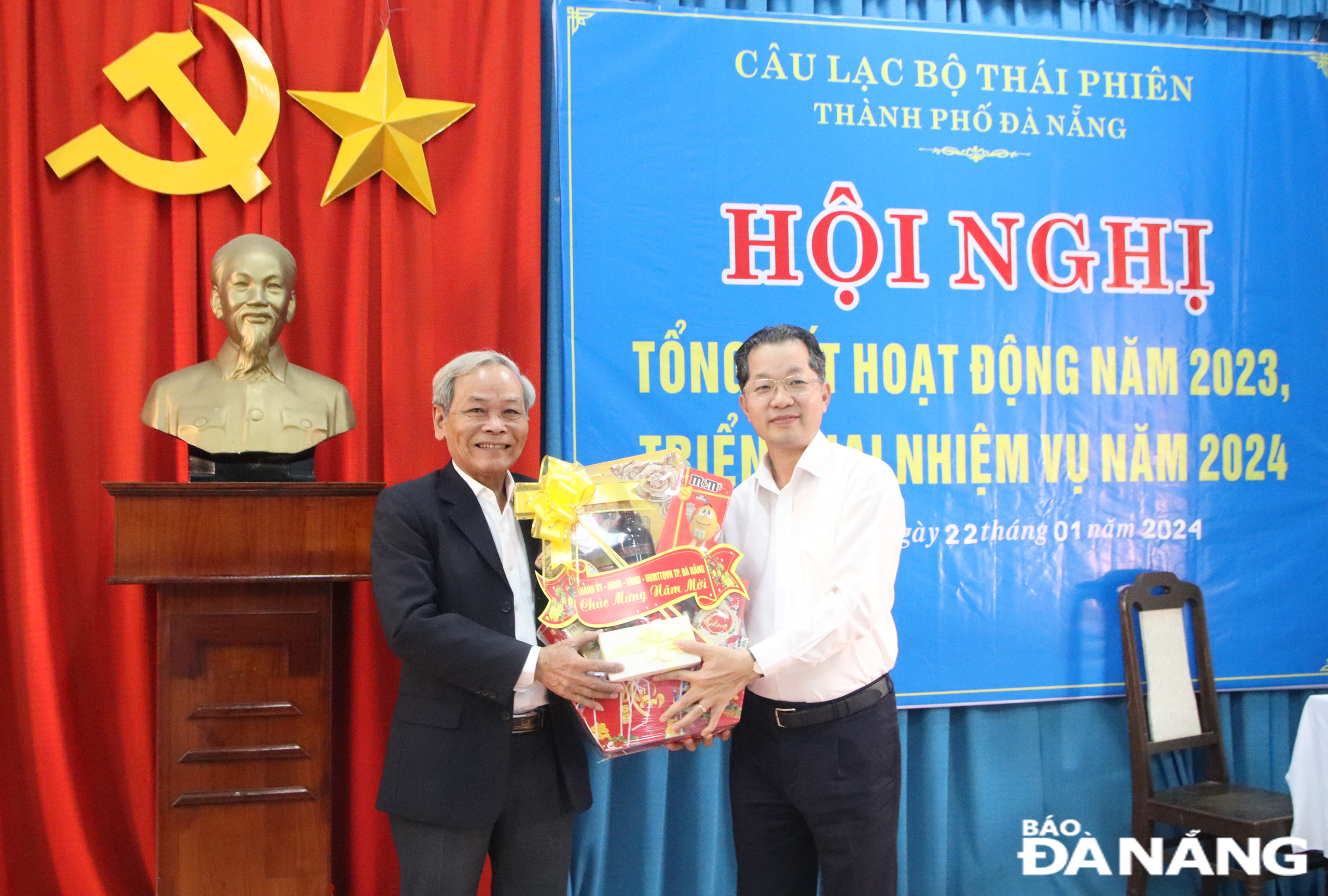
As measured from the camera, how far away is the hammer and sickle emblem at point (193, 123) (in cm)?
240

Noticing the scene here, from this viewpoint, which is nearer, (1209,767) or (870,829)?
(870,829)

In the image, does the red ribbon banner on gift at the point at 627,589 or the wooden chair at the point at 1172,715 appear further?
the wooden chair at the point at 1172,715

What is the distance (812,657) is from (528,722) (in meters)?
0.51

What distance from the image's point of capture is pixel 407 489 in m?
1.66

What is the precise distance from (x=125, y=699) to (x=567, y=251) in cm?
167

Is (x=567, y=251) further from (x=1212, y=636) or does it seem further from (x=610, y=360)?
(x=1212, y=636)

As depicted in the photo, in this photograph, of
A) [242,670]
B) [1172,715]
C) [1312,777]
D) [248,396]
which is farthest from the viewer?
[1172,715]

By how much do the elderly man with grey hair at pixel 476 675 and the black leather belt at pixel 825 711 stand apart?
364 mm

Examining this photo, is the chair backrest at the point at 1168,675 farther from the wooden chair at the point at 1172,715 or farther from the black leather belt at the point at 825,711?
the black leather belt at the point at 825,711

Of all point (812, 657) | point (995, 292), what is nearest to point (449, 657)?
point (812, 657)

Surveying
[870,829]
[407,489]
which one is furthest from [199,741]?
[870,829]

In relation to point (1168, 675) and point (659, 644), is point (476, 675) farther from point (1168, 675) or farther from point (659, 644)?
point (1168, 675)

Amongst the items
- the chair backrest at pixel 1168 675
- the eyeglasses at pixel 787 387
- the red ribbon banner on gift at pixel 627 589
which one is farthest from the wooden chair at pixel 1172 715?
the red ribbon banner on gift at pixel 627 589

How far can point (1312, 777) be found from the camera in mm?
2266
